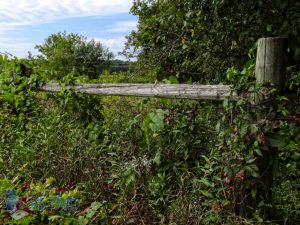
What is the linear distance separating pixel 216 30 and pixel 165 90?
1.76 m

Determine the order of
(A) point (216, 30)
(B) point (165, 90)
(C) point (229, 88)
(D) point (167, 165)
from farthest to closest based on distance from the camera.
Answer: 1. (A) point (216, 30)
2. (B) point (165, 90)
3. (D) point (167, 165)
4. (C) point (229, 88)

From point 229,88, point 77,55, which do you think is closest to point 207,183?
point 229,88

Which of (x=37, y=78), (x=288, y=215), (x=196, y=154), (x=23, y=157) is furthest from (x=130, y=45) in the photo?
(x=288, y=215)

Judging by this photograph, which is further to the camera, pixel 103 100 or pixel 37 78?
pixel 37 78

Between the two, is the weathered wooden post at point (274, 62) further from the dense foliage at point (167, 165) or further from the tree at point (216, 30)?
the tree at point (216, 30)

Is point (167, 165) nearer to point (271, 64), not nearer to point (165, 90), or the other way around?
point (165, 90)

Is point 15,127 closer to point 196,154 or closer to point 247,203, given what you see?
point 196,154

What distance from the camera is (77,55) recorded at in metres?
23.8

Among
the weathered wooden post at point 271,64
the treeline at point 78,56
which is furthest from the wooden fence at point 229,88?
the treeline at point 78,56

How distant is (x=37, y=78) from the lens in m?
5.04

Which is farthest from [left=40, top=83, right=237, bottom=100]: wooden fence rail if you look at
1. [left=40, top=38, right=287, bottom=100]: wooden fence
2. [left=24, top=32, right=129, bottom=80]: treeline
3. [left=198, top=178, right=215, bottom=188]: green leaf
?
[left=24, top=32, right=129, bottom=80]: treeline

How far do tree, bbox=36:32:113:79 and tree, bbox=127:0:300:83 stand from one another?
1806 cm

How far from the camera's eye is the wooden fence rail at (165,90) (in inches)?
106

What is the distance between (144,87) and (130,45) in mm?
6469
